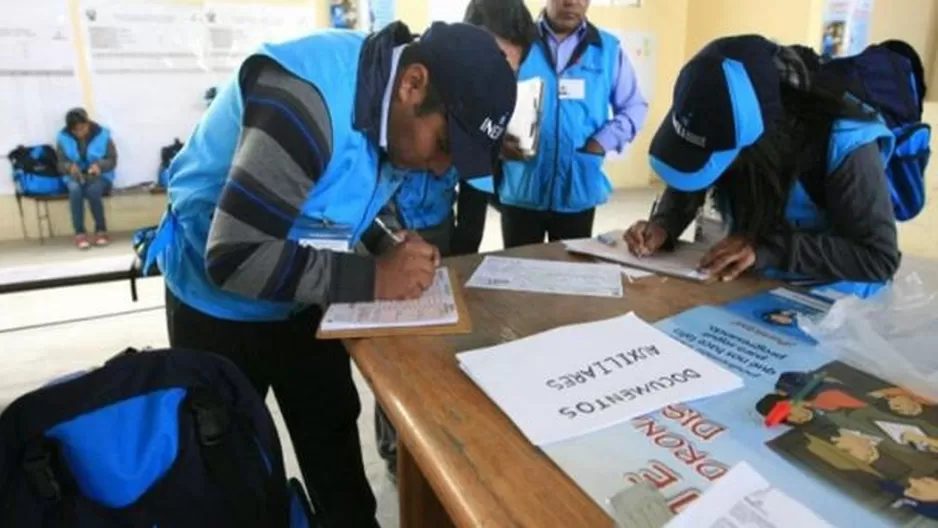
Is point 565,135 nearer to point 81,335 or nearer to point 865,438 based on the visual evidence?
point 865,438

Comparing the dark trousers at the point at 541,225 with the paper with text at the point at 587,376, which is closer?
the paper with text at the point at 587,376

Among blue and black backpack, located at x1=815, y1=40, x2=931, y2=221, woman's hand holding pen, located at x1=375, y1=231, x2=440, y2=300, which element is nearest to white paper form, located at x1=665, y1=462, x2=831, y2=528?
woman's hand holding pen, located at x1=375, y1=231, x2=440, y2=300

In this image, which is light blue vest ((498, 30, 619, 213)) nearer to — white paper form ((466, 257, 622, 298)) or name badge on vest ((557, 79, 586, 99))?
name badge on vest ((557, 79, 586, 99))

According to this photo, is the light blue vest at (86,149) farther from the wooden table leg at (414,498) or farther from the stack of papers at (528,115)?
the wooden table leg at (414,498)

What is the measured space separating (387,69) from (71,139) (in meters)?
4.25

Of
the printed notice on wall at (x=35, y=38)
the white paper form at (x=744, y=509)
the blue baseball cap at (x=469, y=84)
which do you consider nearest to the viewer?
the white paper form at (x=744, y=509)

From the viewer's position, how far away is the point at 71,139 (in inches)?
171

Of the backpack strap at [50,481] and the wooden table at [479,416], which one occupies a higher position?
the wooden table at [479,416]

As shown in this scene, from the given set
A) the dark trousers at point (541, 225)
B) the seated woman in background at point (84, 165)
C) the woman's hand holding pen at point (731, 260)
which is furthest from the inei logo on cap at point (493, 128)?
the seated woman in background at point (84, 165)

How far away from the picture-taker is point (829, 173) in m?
1.14

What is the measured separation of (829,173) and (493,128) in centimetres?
63

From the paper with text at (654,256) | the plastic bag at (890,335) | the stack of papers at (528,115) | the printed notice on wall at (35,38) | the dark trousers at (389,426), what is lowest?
the dark trousers at (389,426)

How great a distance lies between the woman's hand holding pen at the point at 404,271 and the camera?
1.05 meters

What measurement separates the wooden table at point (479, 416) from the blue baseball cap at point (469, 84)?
0.26m
